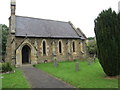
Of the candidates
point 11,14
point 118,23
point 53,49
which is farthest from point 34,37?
point 118,23

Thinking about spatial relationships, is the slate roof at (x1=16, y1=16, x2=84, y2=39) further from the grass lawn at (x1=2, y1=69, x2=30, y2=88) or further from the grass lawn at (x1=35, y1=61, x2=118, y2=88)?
the grass lawn at (x1=35, y1=61, x2=118, y2=88)

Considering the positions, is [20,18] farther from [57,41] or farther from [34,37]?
[57,41]

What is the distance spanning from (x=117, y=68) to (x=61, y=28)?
22383 millimetres

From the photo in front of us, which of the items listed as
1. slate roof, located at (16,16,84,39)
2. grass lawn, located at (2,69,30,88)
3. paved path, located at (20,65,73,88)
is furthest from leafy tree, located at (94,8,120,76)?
slate roof, located at (16,16,84,39)

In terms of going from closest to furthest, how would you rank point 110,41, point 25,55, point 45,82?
1. point 45,82
2. point 110,41
3. point 25,55

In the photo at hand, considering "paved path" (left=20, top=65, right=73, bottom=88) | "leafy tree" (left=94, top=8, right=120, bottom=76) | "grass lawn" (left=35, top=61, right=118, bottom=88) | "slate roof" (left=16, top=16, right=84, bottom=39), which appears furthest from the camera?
"slate roof" (left=16, top=16, right=84, bottom=39)

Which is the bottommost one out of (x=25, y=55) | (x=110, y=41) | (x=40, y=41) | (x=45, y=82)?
(x=45, y=82)

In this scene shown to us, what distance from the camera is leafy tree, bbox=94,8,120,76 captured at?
11242 mm

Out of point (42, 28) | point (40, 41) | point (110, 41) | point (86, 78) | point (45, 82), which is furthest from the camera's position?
point (42, 28)

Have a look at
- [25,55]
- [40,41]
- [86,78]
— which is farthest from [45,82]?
[25,55]

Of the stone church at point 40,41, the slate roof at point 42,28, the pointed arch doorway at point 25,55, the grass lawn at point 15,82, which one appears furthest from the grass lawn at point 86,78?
the slate roof at point 42,28

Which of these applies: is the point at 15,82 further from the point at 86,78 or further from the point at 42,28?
the point at 42,28

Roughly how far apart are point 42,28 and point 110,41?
64.5 ft

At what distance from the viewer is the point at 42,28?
2855 centimetres
